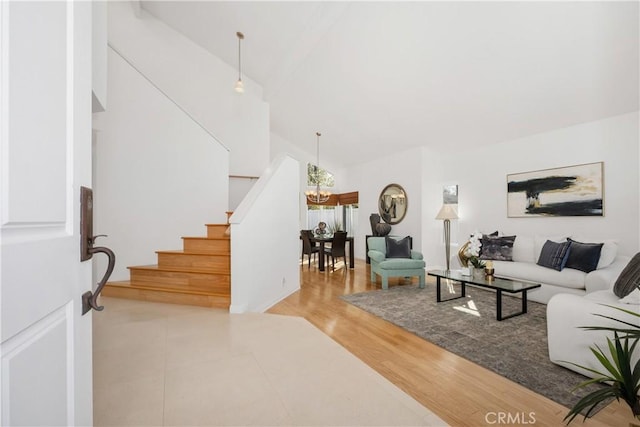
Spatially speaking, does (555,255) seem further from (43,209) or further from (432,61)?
(43,209)

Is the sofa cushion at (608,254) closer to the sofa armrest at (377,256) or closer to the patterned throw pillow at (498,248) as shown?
the patterned throw pillow at (498,248)

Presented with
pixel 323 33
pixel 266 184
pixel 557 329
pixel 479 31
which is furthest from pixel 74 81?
pixel 323 33

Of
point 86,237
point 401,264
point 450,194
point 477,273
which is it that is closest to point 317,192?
point 450,194

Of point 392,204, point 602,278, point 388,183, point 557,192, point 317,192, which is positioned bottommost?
point 602,278

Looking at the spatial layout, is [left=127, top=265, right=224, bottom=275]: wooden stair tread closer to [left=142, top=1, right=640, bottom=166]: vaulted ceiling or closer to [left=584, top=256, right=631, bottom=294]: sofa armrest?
[left=142, top=1, right=640, bottom=166]: vaulted ceiling

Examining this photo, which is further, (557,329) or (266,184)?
(266,184)

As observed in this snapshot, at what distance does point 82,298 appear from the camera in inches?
29.6

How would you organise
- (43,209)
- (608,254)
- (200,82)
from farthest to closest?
(200,82) → (608,254) → (43,209)

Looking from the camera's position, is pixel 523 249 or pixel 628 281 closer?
pixel 628 281

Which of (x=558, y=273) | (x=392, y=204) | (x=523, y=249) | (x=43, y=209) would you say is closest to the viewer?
(x=43, y=209)

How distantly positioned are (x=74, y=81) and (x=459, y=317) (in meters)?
3.69

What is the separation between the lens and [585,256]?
371cm

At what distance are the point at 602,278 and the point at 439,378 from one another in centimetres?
272

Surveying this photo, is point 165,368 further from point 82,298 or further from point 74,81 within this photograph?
point 74,81
